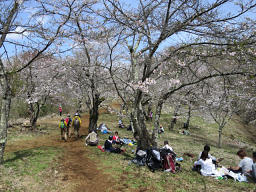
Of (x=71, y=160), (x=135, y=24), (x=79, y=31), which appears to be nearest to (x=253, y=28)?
(x=135, y=24)

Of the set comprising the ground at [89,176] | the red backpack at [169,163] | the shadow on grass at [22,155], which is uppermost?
the red backpack at [169,163]

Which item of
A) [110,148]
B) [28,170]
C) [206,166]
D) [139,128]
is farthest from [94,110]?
[206,166]

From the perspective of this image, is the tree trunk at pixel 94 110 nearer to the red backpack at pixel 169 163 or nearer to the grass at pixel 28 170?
the grass at pixel 28 170

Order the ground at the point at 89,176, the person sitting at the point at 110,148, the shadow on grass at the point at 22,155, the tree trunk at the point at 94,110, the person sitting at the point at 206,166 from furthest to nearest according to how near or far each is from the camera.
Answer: the tree trunk at the point at 94,110
the person sitting at the point at 110,148
the shadow on grass at the point at 22,155
the person sitting at the point at 206,166
the ground at the point at 89,176

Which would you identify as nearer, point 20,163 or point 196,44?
point 196,44

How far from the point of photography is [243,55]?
6176mm

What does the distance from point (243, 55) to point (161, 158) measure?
4.59 metres

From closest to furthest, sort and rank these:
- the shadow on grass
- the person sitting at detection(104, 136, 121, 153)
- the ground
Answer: the ground, the shadow on grass, the person sitting at detection(104, 136, 121, 153)

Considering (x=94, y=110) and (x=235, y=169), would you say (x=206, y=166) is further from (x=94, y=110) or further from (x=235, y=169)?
(x=94, y=110)

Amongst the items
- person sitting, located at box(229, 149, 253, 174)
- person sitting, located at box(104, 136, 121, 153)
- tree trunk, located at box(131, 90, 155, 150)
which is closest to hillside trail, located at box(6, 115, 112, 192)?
person sitting, located at box(104, 136, 121, 153)

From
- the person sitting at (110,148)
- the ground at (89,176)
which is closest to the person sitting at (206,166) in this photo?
the ground at (89,176)

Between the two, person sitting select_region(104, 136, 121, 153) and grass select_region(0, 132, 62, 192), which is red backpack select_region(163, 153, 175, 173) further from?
grass select_region(0, 132, 62, 192)

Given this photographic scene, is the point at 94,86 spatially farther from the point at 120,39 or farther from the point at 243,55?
the point at 243,55

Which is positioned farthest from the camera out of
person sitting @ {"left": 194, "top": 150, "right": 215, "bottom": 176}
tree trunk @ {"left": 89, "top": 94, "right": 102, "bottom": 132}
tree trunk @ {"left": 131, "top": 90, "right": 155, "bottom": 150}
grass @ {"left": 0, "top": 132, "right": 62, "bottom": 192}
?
tree trunk @ {"left": 89, "top": 94, "right": 102, "bottom": 132}
